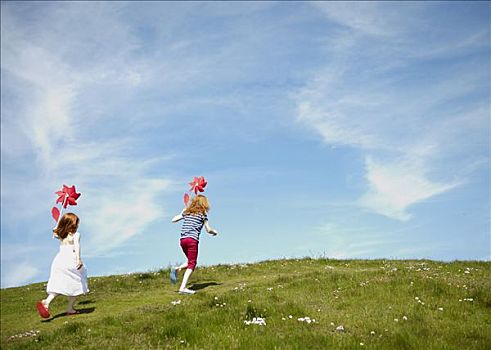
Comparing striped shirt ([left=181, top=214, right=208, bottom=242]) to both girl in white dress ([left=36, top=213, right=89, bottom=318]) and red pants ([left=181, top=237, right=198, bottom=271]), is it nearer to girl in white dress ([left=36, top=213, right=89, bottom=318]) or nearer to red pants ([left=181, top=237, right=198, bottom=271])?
red pants ([left=181, top=237, right=198, bottom=271])

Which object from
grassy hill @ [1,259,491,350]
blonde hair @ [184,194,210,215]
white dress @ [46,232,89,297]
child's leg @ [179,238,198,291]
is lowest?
grassy hill @ [1,259,491,350]

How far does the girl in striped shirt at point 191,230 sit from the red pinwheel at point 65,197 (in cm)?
392

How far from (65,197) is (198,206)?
16.8 ft

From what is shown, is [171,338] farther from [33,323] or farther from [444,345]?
[33,323]

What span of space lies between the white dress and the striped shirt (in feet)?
13.4

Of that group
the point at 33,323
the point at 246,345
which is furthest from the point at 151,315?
the point at 33,323

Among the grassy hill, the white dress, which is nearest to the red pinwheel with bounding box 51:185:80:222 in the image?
the white dress

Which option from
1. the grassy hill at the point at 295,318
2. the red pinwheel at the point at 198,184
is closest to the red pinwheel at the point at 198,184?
the red pinwheel at the point at 198,184

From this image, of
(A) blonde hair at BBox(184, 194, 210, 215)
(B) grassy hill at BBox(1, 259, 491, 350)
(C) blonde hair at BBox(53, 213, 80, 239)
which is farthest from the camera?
(A) blonde hair at BBox(184, 194, 210, 215)

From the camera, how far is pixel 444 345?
9258 millimetres

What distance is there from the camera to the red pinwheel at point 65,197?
1775 centimetres

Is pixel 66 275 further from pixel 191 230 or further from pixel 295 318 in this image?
pixel 295 318

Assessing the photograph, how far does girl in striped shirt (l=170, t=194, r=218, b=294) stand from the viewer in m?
18.2

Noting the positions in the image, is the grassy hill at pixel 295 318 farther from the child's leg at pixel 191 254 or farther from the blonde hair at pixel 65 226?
the blonde hair at pixel 65 226
